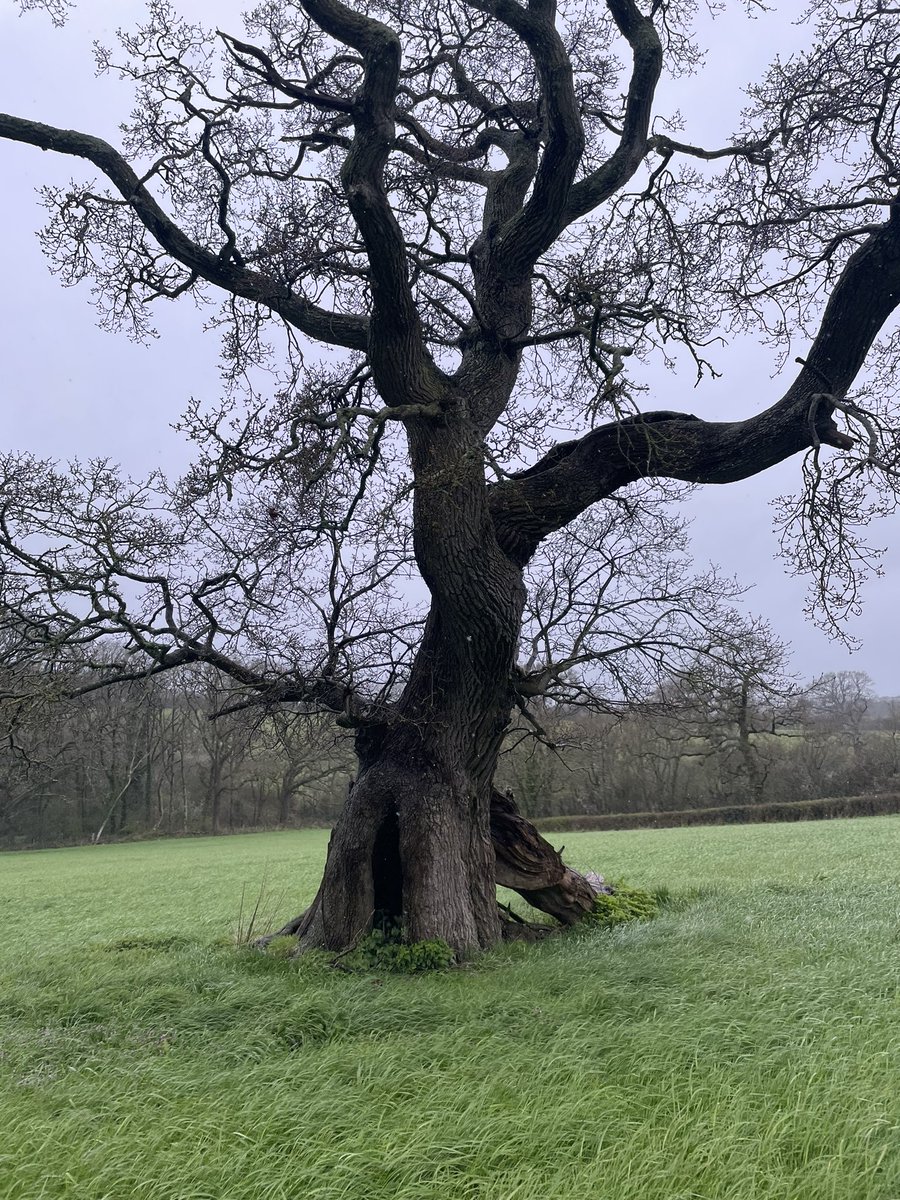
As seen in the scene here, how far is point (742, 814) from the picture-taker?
3772 cm

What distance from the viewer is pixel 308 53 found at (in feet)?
31.1

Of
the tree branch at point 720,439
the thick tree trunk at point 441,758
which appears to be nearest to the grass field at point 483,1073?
the thick tree trunk at point 441,758

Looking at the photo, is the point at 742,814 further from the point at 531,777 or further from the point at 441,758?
the point at 441,758

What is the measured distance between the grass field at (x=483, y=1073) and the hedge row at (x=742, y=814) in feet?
99.8

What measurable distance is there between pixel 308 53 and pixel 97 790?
156 feet

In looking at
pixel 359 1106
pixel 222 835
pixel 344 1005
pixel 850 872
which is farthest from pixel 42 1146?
pixel 222 835

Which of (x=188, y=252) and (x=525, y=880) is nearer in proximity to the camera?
(x=188, y=252)

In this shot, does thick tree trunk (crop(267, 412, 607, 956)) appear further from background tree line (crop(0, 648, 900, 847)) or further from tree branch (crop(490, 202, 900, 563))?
background tree line (crop(0, 648, 900, 847))

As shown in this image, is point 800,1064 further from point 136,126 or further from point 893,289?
point 136,126

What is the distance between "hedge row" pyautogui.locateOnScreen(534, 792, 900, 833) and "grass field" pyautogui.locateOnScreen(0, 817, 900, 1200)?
99.8ft

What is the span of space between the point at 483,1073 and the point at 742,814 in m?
36.6

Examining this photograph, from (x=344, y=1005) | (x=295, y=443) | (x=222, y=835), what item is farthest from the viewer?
(x=222, y=835)

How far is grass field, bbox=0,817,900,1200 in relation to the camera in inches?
133

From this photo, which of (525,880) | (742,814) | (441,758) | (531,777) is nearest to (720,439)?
(441,758)
